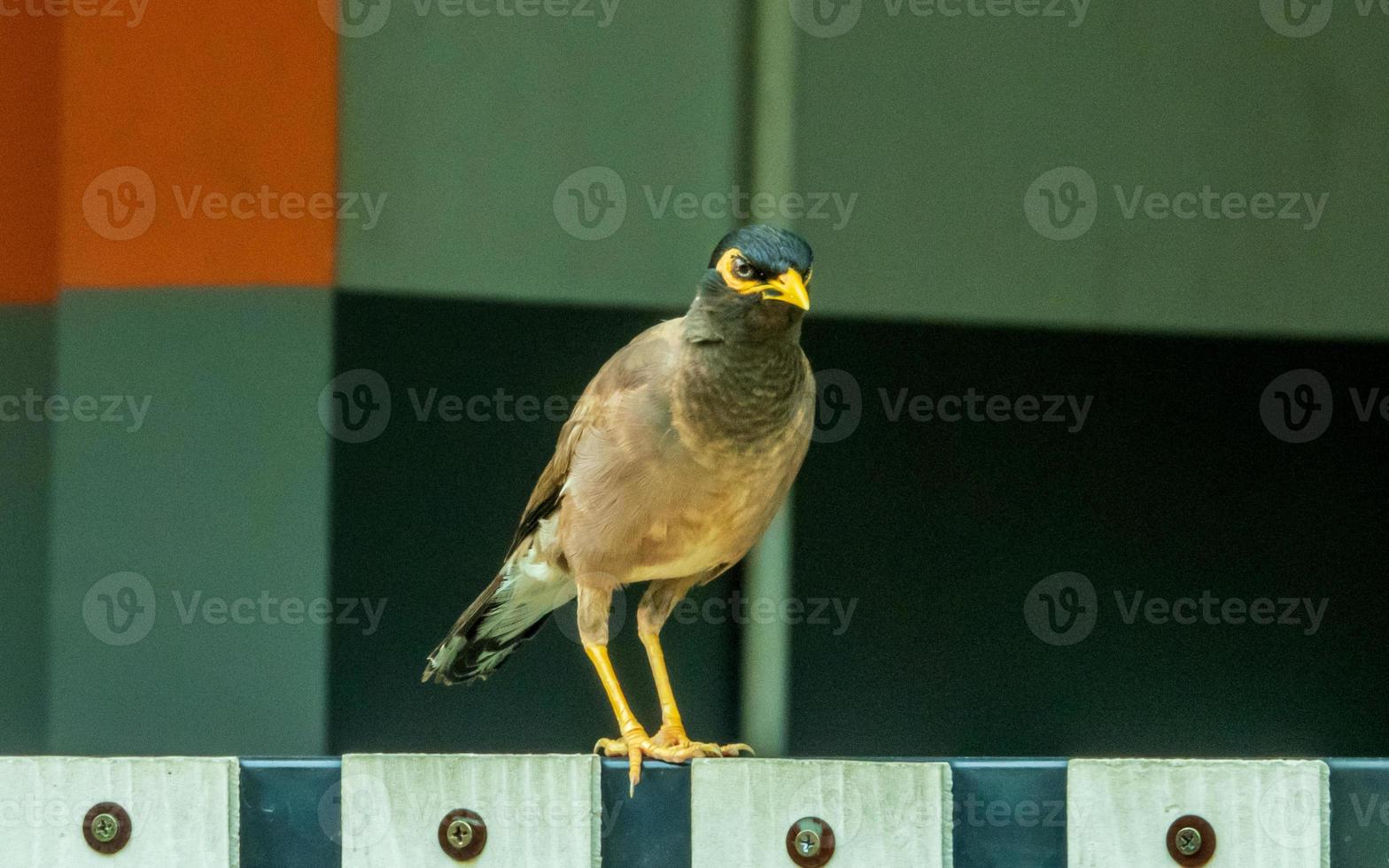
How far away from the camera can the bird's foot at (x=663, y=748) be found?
276cm

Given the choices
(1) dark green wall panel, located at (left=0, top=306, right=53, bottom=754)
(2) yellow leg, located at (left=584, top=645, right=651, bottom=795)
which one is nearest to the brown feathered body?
(2) yellow leg, located at (left=584, top=645, right=651, bottom=795)

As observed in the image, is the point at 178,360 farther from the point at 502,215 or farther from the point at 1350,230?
the point at 1350,230

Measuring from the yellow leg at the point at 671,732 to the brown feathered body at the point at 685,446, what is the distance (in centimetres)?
18

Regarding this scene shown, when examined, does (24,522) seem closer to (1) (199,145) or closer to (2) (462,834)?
(1) (199,145)

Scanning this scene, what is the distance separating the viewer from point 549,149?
445 cm

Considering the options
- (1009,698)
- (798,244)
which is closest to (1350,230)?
(1009,698)

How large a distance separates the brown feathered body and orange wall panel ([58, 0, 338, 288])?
149cm

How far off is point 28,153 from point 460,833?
10.5 ft

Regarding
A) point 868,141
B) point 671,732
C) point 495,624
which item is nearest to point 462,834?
point 671,732

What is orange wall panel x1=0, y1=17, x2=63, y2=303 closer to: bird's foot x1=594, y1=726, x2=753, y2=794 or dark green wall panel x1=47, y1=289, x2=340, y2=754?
dark green wall panel x1=47, y1=289, x2=340, y2=754

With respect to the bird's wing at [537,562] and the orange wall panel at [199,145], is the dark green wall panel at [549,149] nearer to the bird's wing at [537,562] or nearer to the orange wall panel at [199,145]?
the orange wall panel at [199,145]

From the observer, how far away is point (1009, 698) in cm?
459

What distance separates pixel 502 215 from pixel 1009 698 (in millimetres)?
2018

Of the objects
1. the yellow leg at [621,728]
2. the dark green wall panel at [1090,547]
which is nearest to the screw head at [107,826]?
the yellow leg at [621,728]
